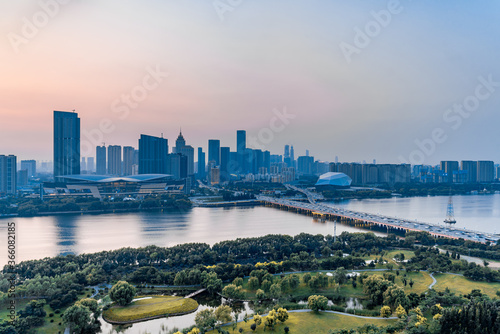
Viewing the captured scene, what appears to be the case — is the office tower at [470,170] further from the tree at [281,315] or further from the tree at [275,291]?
the tree at [281,315]

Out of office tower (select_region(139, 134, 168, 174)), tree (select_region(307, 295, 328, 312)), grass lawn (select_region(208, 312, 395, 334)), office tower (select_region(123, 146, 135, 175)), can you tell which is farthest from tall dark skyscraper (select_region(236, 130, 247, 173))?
grass lawn (select_region(208, 312, 395, 334))

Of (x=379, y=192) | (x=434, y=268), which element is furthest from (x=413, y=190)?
(x=434, y=268)

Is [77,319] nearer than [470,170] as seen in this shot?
Yes

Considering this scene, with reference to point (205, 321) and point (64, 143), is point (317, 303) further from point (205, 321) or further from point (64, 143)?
point (64, 143)

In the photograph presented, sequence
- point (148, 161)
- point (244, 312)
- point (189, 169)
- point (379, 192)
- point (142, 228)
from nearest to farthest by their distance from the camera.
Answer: point (244, 312) → point (142, 228) → point (379, 192) → point (148, 161) → point (189, 169)

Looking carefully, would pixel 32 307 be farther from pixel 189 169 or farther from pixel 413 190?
pixel 189 169

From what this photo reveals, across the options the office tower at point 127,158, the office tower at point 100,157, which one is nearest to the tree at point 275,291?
the office tower at point 127,158

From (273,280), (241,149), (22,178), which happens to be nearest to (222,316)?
(273,280)
